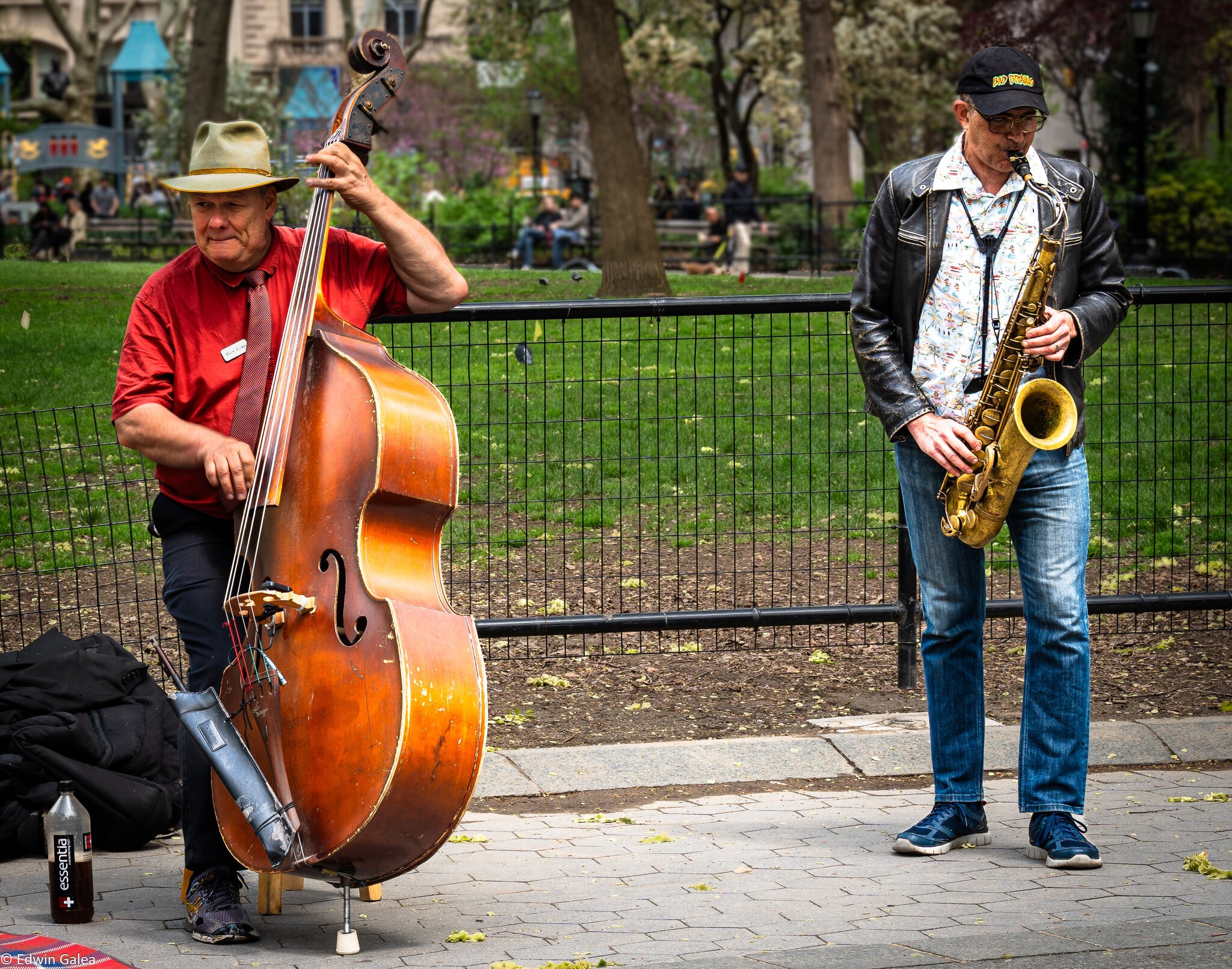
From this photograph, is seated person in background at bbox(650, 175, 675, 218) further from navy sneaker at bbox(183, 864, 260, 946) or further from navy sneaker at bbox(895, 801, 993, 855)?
navy sneaker at bbox(183, 864, 260, 946)

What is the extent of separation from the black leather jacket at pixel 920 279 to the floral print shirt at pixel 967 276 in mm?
33

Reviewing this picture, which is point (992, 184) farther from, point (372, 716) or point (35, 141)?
point (35, 141)

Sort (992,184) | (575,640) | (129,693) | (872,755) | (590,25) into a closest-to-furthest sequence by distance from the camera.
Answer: (992,184) < (129,693) < (872,755) < (575,640) < (590,25)

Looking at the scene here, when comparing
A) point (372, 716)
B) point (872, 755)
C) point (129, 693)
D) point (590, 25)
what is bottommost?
point (872, 755)

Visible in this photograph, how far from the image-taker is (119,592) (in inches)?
301

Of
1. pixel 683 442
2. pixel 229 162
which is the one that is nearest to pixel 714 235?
pixel 683 442

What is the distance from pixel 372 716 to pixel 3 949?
1.02m

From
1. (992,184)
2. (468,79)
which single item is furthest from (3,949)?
(468,79)

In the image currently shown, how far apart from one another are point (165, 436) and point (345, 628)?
746mm

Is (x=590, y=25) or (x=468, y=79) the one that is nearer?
(x=590, y=25)

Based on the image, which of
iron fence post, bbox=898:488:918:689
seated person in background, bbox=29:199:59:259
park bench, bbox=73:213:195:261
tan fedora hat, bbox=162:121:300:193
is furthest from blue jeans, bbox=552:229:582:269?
tan fedora hat, bbox=162:121:300:193

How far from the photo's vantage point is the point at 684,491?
8.45 meters

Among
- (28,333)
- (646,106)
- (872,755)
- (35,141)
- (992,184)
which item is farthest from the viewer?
(646,106)

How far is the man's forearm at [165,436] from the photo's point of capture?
4145 millimetres
